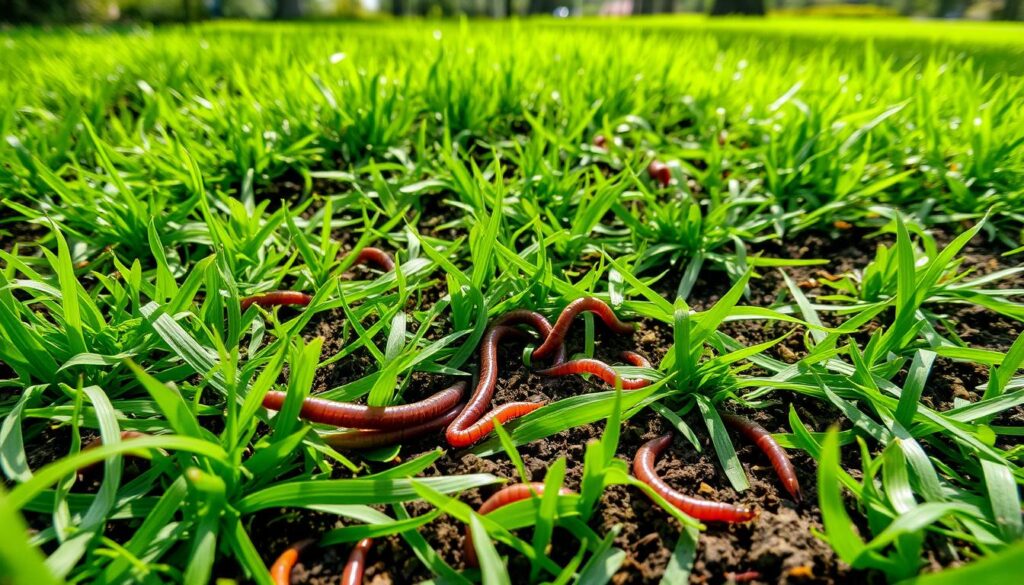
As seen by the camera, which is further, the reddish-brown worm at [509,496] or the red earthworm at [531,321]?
the red earthworm at [531,321]

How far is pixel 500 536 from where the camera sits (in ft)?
4.19

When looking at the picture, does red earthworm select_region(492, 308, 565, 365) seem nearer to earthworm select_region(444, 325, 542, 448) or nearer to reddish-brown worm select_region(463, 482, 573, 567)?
earthworm select_region(444, 325, 542, 448)

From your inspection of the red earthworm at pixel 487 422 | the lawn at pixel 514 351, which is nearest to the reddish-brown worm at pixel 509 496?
the lawn at pixel 514 351

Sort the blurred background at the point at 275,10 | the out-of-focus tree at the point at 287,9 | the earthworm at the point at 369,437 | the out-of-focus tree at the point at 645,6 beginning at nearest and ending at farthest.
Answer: the earthworm at the point at 369,437 < the blurred background at the point at 275,10 < the out-of-focus tree at the point at 287,9 < the out-of-focus tree at the point at 645,6

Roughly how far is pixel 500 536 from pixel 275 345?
0.95 meters

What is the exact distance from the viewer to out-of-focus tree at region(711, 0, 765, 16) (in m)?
18.8

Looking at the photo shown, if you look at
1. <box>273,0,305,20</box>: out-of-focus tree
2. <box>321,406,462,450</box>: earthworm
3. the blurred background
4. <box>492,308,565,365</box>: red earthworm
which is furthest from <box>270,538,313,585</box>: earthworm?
<box>273,0,305,20</box>: out-of-focus tree

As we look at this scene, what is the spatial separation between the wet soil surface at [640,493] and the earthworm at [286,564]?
2 cm

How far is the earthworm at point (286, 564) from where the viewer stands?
1261 millimetres

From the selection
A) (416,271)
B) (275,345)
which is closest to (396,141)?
(416,271)

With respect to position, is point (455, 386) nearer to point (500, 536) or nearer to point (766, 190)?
point (500, 536)

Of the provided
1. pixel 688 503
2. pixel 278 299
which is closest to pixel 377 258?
pixel 278 299

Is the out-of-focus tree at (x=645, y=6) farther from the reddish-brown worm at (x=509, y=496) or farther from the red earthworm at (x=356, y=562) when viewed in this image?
the red earthworm at (x=356, y=562)

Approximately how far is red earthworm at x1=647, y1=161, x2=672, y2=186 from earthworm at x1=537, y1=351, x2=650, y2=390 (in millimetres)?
1279
